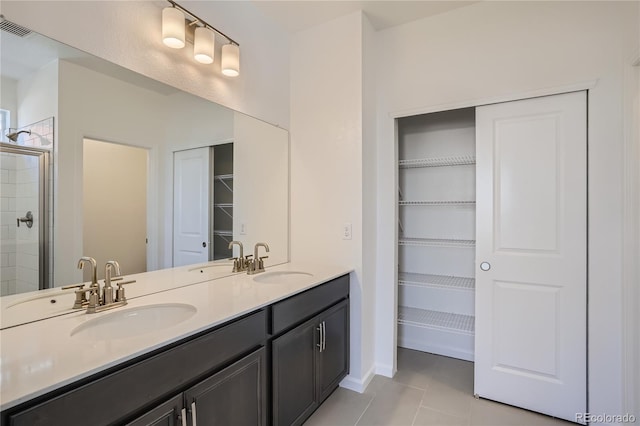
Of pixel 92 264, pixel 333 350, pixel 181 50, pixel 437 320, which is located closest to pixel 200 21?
pixel 181 50

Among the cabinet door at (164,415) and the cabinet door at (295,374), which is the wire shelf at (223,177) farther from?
the cabinet door at (164,415)

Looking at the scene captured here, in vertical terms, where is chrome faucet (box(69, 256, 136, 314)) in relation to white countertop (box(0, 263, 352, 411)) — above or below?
above

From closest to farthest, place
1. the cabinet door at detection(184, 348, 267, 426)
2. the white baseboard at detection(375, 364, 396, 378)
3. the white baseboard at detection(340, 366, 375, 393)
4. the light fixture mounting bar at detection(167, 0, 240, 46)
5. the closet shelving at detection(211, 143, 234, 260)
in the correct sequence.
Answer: the cabinet door at detection(184, 348, 267, 426) < the light fixture mounting bar at detection(167, 0, 240, 46) < the closet shelving at detection(211, 143, 234, 260) < the white baseboard at detection(340, 366, 375, 393) < the white baseboard at detection(375, 364, 396, 378)

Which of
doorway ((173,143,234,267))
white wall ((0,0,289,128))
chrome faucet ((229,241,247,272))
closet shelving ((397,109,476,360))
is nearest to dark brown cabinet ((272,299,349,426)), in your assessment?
chrome faucet ((229,241,247,272))

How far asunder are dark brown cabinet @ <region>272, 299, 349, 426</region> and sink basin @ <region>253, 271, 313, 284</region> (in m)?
0.31

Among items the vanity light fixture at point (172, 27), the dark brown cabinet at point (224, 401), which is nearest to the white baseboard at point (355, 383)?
the dark brown cabinet at point (224, 401)

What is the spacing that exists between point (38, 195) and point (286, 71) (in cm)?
194

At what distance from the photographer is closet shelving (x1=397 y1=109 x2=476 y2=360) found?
2818 mm

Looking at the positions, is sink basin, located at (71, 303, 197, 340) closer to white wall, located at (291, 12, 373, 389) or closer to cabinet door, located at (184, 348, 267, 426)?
cabinet door, located at (184, 348, 267, 426)

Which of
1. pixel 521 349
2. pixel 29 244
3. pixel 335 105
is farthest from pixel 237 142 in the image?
pixel 521 349

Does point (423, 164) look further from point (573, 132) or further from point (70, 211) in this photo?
point (70, 211)

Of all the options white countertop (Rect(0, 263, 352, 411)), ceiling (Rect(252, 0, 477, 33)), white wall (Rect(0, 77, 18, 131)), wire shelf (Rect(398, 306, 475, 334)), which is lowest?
wire shelf (Rect(398, 306, 475, 334))

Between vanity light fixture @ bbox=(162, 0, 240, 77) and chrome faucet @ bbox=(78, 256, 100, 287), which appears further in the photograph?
vanity light fixture @ bbox=(162, 0, 240, 77)
